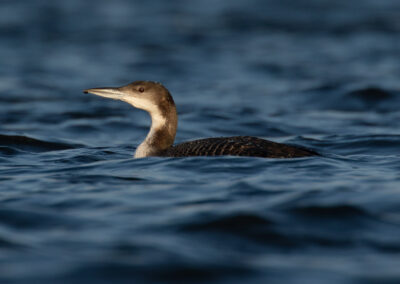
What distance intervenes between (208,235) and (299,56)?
42.8 feet

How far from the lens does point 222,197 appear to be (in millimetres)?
5660

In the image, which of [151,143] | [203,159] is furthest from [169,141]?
[203,159]

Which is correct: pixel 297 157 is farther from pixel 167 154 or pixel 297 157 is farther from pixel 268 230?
pixel 268 230

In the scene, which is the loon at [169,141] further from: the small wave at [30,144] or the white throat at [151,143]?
the small wave at [30,144]

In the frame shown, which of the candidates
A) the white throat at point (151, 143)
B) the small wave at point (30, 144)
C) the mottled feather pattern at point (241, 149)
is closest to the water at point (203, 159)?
the small wave at point (30, 144)

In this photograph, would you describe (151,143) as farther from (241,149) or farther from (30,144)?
(30,144)

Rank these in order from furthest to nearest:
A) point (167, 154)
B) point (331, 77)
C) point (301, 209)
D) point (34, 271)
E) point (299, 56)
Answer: point (299, 56) → point (331, 77) → point (167, 154) → point (301, 209) → point (34, 271)

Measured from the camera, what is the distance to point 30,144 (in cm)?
905

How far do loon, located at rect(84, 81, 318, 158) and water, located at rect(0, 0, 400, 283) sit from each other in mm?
166

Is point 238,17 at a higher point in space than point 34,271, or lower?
higher

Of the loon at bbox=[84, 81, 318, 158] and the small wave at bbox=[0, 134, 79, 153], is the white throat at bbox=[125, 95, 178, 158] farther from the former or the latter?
the small wave at bbox=[0, 134, 79, 153]

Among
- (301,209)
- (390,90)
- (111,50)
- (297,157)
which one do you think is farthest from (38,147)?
(111,50)

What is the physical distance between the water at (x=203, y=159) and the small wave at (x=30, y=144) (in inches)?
1.1

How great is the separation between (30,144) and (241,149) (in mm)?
3273
